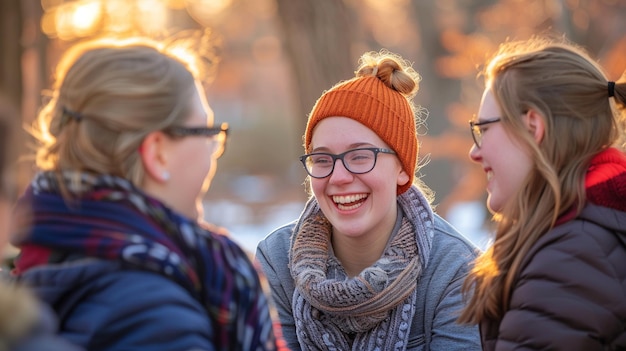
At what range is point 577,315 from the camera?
230 cm

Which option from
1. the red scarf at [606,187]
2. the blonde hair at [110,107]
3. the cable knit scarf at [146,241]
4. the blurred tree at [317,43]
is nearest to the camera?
the cable knit scarf at [146,241]

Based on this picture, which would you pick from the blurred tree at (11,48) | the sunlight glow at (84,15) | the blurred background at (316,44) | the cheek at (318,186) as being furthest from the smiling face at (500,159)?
the sunlight glow at (84,15)

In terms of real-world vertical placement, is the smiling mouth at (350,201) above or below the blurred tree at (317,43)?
below

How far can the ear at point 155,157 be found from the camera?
214cm

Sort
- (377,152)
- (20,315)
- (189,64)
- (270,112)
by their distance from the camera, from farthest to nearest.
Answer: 1. (270,112)
2. (377,152)
3. (189,64)
4. (20,315)

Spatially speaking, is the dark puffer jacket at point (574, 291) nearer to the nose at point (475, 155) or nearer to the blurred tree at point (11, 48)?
the nose at point (475, 155)

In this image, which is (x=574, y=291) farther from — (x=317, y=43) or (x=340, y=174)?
(x=317, y=43)

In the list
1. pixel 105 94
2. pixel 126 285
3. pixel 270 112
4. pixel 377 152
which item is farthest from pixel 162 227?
pixel 270 112

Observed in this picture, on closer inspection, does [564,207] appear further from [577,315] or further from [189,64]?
[189,64]

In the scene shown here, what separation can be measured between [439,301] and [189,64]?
5.16 feet

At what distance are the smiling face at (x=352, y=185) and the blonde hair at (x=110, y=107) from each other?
3.95 feet

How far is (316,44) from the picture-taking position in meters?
6.63

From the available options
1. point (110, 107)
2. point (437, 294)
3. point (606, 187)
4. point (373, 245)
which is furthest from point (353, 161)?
point (110, 107)

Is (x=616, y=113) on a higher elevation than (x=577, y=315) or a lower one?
higher
